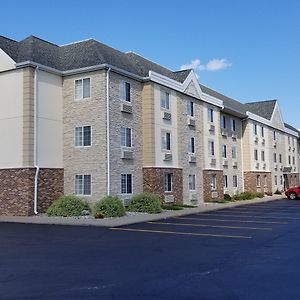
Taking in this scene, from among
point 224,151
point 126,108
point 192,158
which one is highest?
point 126,108

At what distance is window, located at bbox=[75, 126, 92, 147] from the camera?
2427 cm

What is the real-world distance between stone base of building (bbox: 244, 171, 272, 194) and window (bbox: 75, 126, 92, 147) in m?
23.7

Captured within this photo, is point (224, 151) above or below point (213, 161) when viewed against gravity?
above

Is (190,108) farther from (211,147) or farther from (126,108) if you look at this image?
(126,108)

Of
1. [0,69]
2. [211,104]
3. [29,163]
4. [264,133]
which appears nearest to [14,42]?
[0,69]

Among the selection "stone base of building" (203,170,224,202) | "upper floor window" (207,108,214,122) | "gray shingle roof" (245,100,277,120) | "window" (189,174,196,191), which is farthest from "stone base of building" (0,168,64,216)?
"gray shingle roof" (245,100,277,120)

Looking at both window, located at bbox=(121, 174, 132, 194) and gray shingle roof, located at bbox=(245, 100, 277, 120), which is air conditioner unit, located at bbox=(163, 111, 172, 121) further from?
gray shingle roof, located at bbox=(245, 100, 277, 120)

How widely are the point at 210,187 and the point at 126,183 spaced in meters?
11.0

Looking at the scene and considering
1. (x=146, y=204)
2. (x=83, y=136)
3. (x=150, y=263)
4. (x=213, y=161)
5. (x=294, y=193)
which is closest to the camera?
(x=150, y=263)

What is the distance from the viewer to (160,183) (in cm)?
2684

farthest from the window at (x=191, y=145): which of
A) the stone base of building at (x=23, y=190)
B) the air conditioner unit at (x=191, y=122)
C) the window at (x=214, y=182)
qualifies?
the stone base of building at (x=23, y=190)

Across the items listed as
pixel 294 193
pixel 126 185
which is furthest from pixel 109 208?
pixel 294 193

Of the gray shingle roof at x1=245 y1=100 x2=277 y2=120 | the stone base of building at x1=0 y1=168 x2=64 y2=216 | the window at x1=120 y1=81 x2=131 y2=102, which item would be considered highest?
the gray shingle roof at x1=245 y1=100 x2=277 y2=120

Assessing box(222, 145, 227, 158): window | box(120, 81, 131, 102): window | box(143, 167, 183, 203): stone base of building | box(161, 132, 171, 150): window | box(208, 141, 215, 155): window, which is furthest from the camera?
box(222, 145, 227, 158): window
